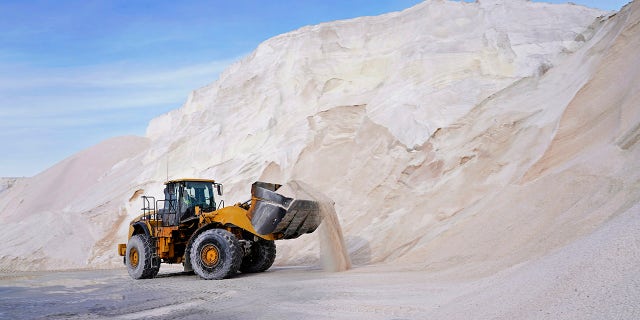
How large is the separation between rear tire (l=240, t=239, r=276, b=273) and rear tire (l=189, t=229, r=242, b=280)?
1614mm

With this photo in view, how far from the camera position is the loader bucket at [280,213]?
1220 centimetres

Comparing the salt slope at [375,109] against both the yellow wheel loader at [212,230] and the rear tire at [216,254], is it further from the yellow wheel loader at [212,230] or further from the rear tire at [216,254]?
the rear tire at [216,254]

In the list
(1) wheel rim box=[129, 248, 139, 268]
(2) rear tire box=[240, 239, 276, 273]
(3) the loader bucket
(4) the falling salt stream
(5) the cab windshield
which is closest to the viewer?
(3) the loader bucket

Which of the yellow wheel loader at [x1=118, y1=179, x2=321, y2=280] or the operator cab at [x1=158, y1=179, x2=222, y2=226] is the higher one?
the operator cab at [x1=158, y1=179, x2=222, y2=226]

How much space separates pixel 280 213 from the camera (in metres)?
12.2

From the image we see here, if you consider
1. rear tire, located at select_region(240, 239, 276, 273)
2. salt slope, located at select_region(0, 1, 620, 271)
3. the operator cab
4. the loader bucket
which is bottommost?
rear tire, located at select_region(240, 239, 276, 273)

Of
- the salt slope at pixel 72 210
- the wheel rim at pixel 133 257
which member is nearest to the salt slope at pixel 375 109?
the salt slope at pixel 72 210

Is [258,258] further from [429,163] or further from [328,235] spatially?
[429,163]

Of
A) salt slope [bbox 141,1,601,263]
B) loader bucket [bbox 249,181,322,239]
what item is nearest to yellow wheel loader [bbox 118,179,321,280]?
loader bucket [bbox 249,181,322,239]

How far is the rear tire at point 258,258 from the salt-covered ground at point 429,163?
2.71 ft

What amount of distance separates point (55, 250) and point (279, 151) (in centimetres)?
1052

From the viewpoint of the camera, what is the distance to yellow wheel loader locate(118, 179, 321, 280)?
1242 centimetres

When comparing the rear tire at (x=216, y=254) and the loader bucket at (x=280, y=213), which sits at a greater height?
the loader bucket at (x=280, y=213)

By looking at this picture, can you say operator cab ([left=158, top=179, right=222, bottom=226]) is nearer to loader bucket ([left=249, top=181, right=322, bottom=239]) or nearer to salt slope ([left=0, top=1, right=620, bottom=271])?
loader bucket ([left=249, top=181, right=322, bottom=239])
